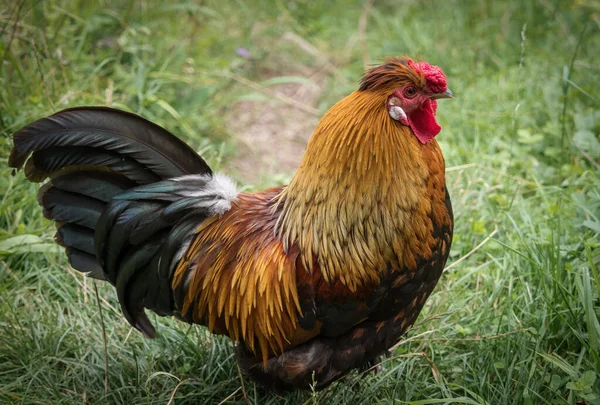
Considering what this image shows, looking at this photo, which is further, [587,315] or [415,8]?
[415,8]

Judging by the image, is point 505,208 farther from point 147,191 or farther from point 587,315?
point 147,191

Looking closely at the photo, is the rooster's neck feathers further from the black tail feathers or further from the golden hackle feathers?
the black tail feathers

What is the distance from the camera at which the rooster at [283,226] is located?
271 centimetres

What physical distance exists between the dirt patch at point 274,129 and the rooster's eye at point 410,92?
99.0 inches

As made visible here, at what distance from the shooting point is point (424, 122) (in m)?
2.78

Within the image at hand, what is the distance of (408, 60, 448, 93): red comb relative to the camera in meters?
2.69

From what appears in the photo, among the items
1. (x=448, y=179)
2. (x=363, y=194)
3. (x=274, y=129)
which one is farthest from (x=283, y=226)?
(x=274, y=129)

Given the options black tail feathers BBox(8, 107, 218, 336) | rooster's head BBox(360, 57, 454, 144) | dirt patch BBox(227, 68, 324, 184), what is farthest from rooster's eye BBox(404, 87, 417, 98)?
dirt patch BBox(227, 68, 324, 184)

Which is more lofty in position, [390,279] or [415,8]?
[415,8]

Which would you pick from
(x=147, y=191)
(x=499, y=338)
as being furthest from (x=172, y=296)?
(x=499, y=338)

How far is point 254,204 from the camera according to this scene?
3162mm

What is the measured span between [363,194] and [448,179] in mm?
2212

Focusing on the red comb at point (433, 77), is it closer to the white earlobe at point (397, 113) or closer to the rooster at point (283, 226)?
the rooster at point (283, 226)

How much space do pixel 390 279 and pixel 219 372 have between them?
1327mm
